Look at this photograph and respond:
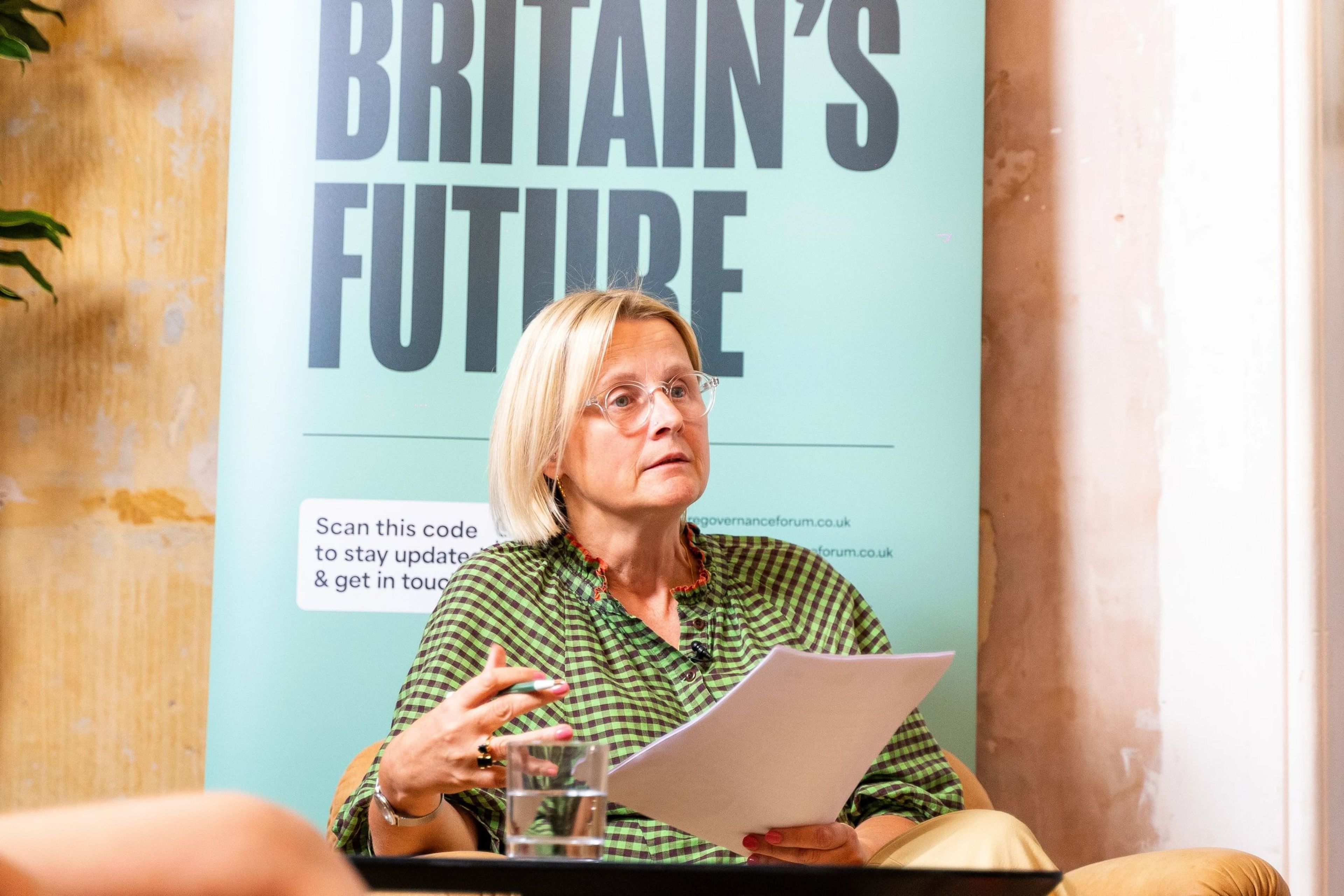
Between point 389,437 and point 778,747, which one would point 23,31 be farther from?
point 778,747

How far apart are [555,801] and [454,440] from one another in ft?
4.90

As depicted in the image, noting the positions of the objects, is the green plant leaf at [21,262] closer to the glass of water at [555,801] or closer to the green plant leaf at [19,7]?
the green plant leaf at [19,7]

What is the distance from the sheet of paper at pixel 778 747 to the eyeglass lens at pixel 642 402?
73cm

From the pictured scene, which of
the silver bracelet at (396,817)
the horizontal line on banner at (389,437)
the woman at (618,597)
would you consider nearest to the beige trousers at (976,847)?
the woman at (618,597)

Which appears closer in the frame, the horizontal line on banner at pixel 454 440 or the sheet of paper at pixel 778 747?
the sheet of paper at pixel 778 747

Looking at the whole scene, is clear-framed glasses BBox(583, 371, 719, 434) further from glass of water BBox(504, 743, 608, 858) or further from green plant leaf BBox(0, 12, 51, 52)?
green plant leaf BBox(0, 12, 51, 52)

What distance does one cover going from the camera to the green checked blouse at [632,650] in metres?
1.69

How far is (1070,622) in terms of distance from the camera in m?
2.60

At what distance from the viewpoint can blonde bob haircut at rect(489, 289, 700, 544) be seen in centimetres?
196

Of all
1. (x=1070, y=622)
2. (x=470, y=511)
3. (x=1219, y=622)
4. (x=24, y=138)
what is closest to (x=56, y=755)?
(x=470, y=511)

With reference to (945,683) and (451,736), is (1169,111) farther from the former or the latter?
(451,736)

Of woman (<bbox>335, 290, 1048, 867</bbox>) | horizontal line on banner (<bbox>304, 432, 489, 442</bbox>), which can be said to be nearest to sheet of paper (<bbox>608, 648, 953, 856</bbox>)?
woman (<bbox>335, 290, 1048, 867</bbox>)

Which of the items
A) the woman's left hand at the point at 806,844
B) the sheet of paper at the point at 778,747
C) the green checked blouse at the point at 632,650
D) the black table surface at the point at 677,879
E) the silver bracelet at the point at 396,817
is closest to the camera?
the black table surface at the point at 677,879

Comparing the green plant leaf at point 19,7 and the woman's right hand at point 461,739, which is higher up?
the green plant leaf at point 19,7
